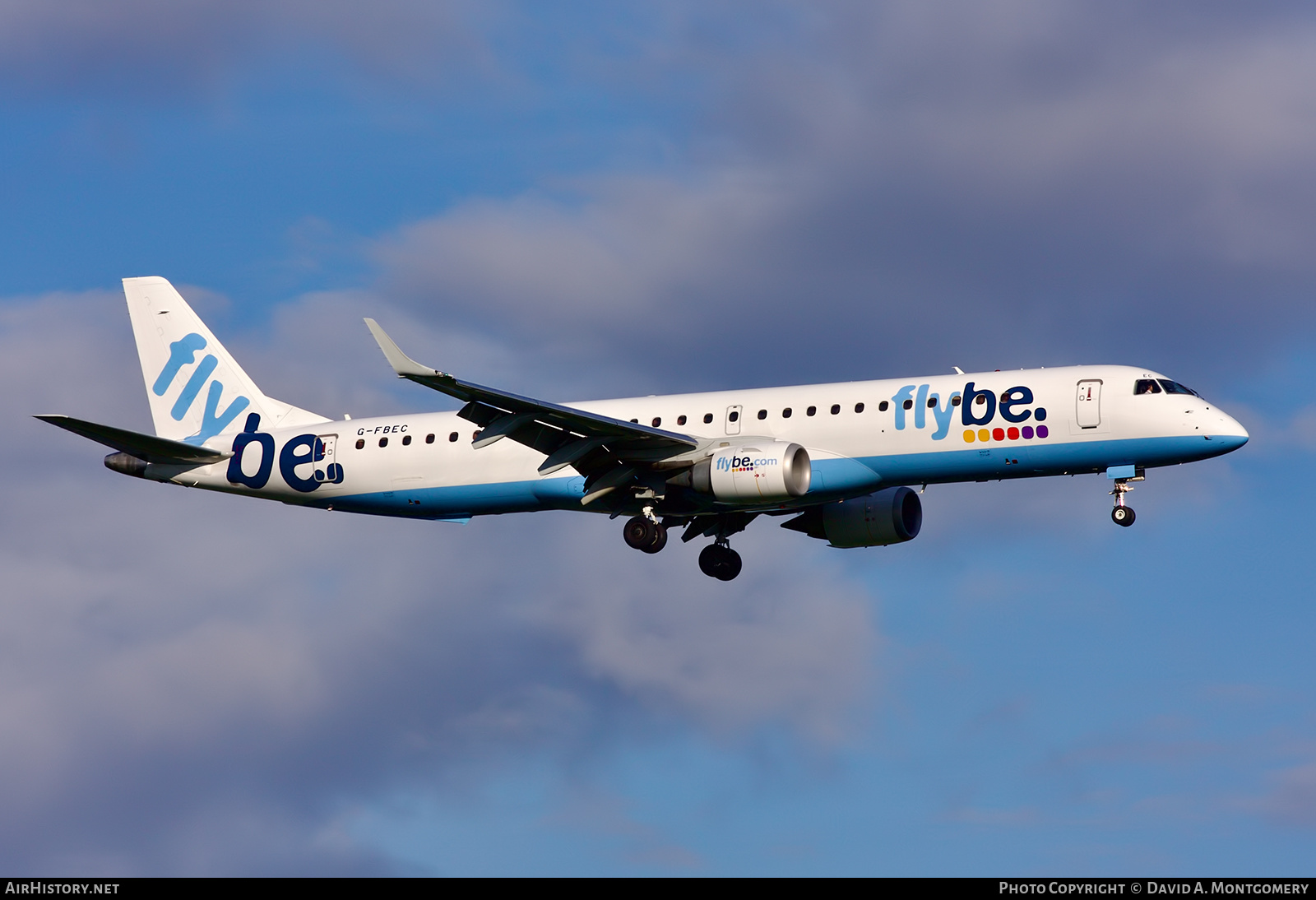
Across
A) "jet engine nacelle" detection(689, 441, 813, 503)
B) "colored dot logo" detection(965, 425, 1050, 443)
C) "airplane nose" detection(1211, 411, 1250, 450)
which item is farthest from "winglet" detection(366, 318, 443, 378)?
"airplane nose" detection(1211, 411, 1250, 450)

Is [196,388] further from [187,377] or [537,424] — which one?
[537,424]

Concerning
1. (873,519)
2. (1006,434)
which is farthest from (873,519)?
(1006,434)

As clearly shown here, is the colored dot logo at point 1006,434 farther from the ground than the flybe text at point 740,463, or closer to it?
farther from the ground

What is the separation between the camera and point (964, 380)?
48.9 meters

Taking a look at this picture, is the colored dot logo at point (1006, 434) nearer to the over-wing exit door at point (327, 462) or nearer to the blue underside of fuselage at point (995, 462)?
the blue underside of fuselage at point (995, 462)

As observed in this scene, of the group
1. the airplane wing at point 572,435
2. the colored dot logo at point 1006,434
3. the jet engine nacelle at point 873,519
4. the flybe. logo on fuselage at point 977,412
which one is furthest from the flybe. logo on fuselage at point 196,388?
the colored dot logo at point 1006,434

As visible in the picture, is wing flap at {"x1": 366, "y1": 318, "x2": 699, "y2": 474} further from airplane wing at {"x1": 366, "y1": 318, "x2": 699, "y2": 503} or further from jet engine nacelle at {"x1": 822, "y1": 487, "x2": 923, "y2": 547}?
jet engine nacelle at {"x1": 822, "y1": 487, "x2": 923, "y2": 547}

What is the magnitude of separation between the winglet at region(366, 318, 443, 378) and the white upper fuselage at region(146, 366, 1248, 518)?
9.64 meters

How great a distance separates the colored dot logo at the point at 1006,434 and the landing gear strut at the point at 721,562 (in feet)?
38.2

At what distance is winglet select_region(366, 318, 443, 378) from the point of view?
43.6m

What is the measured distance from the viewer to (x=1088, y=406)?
47594 mm

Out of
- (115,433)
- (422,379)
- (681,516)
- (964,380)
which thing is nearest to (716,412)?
(681,516)

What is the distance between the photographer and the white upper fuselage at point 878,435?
4747 cm

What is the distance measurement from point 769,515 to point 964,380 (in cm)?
977
